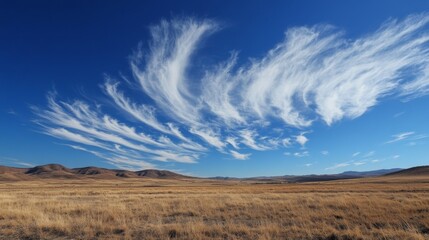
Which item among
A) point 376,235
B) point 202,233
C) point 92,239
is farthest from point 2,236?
point 376,235

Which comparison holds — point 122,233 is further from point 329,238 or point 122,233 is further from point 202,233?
point 329,238

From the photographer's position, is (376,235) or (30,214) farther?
(30,214)

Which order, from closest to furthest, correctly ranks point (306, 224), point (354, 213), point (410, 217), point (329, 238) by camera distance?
1. point (329, 238)
2. point (306, 224)
3. point (410, 217)
4. point (354, 213)

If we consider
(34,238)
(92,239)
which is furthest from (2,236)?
(92,239)

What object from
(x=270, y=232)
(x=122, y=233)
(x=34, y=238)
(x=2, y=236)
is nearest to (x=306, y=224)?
(x=270, y=232)

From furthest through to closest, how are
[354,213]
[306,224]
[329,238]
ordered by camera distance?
1. [354,213]
2. [306,224]
3. [329,238]

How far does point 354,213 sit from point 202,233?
8390 millimetres

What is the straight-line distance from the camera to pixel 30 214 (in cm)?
1622

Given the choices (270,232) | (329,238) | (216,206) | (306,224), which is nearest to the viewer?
(329,238)

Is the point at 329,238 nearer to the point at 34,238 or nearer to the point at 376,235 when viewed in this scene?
the point at 376,235

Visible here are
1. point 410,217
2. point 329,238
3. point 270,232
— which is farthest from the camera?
point 410,217

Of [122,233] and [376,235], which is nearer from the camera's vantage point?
[376,235]

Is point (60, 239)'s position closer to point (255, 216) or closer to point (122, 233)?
point (122, 233)

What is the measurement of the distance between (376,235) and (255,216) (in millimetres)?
6411
